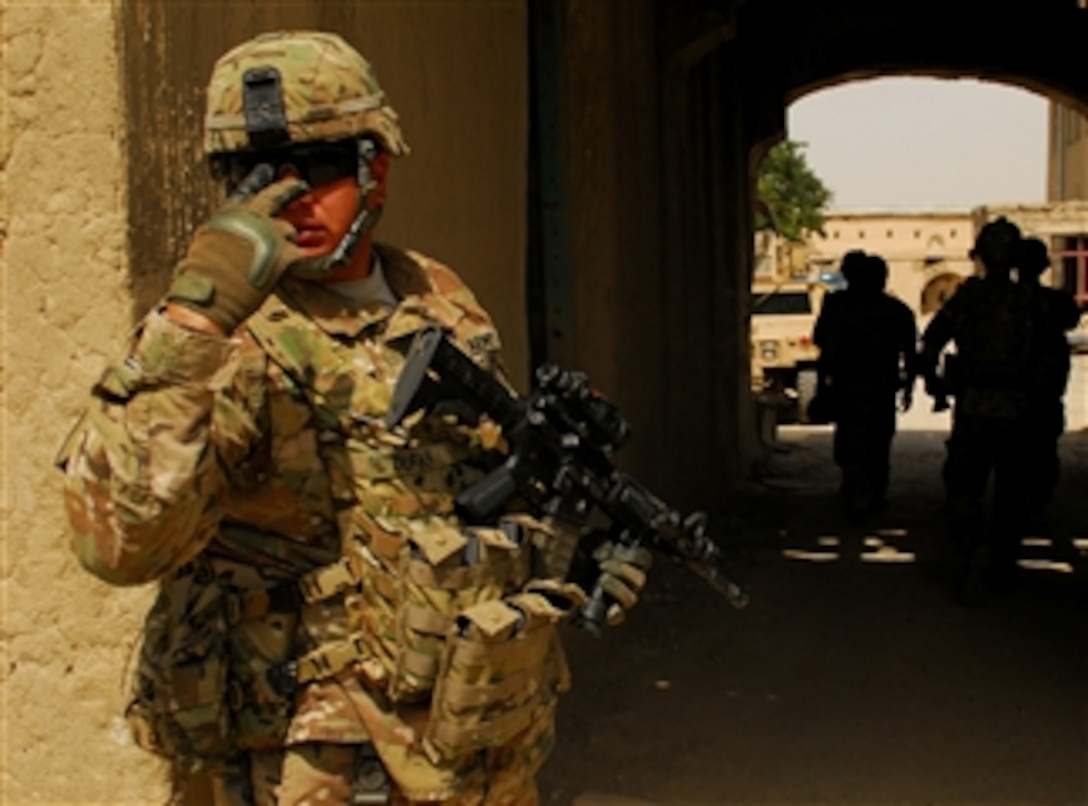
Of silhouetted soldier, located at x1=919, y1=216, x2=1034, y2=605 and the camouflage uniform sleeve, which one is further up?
the camouflage uniform sleeve

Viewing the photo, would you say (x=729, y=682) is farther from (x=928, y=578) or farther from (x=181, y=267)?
(x=181, y=267)

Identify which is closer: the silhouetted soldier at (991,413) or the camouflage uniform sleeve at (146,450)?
the camouflage uniform sleeve at (146,450)

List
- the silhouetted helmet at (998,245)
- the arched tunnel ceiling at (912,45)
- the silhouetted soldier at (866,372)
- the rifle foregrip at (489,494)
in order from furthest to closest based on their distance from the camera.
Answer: the arched tunnel ceiling at (912,45)
the silhouetted soldier at (866,372)
the silhouetted helmet at (998,245)
the rifle foregrip at (489,494)

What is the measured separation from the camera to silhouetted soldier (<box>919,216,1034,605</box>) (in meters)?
6.98

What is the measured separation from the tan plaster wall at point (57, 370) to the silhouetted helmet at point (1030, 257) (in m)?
5.71

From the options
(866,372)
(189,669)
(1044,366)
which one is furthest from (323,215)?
(866,372)

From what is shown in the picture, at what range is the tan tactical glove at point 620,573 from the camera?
93.7 inches

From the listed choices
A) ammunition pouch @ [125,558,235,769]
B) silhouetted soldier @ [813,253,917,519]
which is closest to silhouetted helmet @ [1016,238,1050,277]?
silhouetted soldier @ [813,253,917,519]

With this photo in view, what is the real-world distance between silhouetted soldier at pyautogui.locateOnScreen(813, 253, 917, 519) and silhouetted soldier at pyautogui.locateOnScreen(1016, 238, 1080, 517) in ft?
2.68

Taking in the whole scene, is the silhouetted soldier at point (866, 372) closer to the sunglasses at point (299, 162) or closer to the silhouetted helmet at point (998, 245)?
the silhouetted helmet at point (998, 245)

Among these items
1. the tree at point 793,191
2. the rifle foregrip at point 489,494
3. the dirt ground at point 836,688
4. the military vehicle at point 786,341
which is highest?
the tree at point 793,191

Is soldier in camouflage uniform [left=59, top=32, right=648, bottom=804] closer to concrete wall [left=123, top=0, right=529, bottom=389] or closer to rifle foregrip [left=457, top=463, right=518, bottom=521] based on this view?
rifle foregrip [left=457, top=463, right=518, bottom=521]

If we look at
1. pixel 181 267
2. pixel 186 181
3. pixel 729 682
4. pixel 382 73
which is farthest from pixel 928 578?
pixel 181 267

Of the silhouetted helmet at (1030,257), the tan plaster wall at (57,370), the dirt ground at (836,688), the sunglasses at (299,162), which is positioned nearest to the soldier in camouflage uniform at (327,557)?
→ the sunglasses at (299,162)
